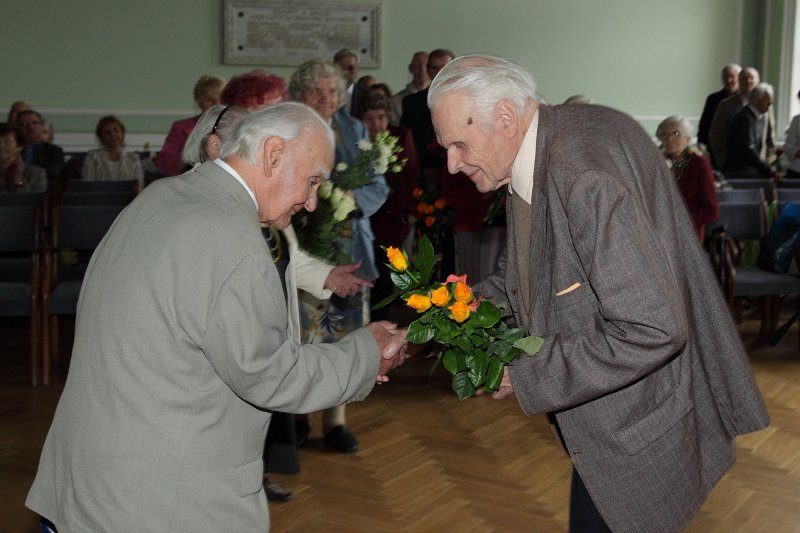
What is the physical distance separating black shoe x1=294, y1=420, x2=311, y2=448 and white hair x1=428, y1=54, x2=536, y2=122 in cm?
278

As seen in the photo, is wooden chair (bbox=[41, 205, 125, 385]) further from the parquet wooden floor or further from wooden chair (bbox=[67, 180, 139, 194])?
wooden chair (bbox=[67, 180, 139, 194])

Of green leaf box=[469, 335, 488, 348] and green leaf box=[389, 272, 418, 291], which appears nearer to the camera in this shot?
green leaf box=[469, 335, 488, 348]

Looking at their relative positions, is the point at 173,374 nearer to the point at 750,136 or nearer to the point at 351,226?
the point at 351,226

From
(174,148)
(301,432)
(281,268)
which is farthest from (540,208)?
(301,432)

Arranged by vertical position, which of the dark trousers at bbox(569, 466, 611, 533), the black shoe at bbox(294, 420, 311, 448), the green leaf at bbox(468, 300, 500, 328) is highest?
the green leaf at bbox(468, 300, 500, 328)

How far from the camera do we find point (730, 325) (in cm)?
199

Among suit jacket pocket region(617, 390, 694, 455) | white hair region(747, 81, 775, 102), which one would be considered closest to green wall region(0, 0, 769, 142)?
white hair region(747, 81, 775, 102)

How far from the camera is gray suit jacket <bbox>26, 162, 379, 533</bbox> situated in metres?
1.74

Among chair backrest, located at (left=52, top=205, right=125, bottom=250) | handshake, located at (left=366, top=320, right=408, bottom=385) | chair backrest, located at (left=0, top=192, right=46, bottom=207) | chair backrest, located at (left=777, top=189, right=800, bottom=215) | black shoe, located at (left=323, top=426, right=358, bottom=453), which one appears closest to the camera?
handshake, located at (left=366, top=320, right=408, bottom=385)

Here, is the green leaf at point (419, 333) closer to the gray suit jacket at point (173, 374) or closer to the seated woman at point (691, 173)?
the gray suit jacket at point (173, 374)

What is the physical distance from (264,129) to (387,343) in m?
0.54

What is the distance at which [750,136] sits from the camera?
9.31m

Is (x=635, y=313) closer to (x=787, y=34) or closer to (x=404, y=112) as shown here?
(x=404, y=112)

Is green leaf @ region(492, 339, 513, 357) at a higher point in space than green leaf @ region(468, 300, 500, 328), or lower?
lower
